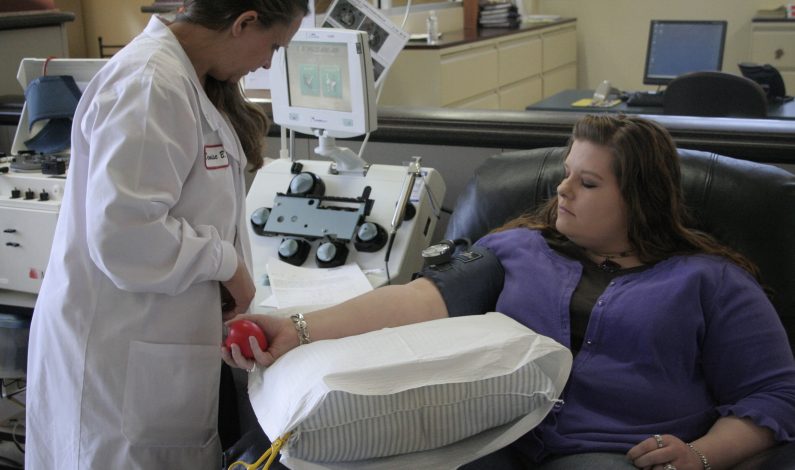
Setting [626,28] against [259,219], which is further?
[626,28]

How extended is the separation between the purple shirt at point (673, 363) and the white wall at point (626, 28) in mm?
5027

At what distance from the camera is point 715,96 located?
3.44 m

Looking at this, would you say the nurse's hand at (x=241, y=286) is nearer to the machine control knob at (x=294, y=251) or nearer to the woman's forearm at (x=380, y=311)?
the woman's forearm at (x=380, y=311)

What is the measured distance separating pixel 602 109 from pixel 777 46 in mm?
2536

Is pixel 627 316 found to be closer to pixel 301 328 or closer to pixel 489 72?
pixel 301 328

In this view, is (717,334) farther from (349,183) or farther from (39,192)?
(39,192)

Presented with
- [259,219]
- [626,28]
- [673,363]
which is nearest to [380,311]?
[673,363]

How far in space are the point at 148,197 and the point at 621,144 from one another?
0.84 meters

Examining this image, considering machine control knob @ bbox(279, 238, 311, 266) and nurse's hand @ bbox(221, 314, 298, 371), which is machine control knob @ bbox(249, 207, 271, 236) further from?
nurse's hand @ bbox(221, 314, 298, 371)

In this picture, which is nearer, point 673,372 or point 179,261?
point 179,261

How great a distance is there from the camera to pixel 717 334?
1.42 m

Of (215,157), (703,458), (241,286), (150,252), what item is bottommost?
(703,458)

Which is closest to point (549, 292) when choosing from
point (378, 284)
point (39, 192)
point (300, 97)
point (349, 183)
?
Result: point (378, 284)

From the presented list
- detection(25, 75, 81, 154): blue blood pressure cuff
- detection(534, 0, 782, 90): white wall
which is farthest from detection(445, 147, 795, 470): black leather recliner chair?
detection(534, 0, 782, 90): white wall
